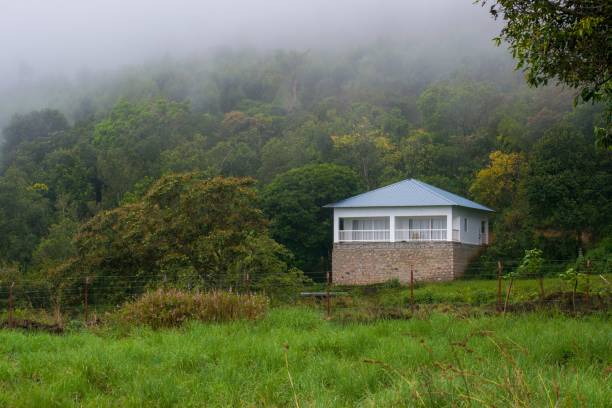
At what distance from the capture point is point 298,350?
9.83 m

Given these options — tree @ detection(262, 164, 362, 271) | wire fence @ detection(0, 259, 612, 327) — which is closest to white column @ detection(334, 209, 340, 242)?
tree @ detection(262, 164, 362, 271)

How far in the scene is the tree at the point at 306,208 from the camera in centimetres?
4194

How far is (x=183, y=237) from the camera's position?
2684 cm

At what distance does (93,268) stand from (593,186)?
2315cm

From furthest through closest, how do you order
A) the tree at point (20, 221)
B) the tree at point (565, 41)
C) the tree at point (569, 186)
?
the tree at point (20, 221), the tree at point (569, 186), the tree at point (565, 41)

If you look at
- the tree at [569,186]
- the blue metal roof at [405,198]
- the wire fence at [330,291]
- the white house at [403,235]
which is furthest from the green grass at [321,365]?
the blue metal roof at [405,198]

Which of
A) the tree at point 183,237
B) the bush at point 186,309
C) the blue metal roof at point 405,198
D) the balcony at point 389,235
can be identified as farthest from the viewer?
the balcony at point 389,235

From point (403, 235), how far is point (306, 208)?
5423 mm

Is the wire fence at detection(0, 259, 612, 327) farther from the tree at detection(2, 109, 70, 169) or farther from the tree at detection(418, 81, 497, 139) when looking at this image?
the tree at detection(2, 109, 70, 169)

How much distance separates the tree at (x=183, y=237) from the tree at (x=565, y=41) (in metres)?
15.7

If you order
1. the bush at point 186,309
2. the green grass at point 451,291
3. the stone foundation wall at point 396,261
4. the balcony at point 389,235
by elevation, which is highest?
the balcony at point 389,235

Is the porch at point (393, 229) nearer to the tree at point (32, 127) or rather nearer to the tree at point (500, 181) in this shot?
the tree at point (500, 181)

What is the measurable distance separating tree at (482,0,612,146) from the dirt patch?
880 cm

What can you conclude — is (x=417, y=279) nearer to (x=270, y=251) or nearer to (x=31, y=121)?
(x=270, y=251)
